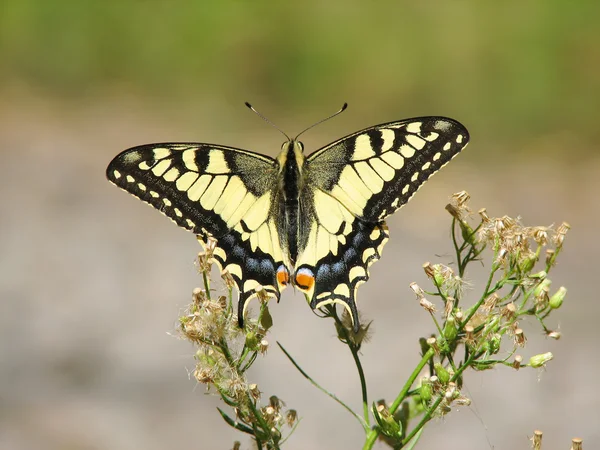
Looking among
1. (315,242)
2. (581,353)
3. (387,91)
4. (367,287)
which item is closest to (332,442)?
(367,287)

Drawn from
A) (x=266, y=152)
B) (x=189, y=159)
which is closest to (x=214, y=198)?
(x=189, y=159)

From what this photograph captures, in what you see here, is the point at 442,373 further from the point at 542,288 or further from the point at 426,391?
the point at 542,288

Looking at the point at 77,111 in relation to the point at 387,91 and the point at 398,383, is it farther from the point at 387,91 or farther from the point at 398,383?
the point at 398,383

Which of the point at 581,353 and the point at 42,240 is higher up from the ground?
the point at 581,353

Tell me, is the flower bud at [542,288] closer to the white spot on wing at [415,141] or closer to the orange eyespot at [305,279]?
the white spot on wing at [415,141]

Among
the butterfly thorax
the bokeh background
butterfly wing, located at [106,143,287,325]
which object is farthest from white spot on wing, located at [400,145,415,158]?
the bokeh background

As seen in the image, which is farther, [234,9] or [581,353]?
[234,9]
